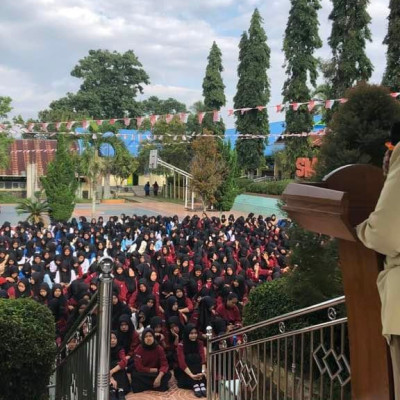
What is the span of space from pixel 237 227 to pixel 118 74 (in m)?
38.8

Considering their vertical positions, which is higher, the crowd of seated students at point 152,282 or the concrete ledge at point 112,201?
the concrete ledge at point 112,201

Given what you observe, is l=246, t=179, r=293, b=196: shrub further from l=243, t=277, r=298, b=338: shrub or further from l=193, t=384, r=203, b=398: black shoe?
l=243, t=277, r=298, b=338: shrub

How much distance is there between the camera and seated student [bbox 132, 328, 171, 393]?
6617 millimetres

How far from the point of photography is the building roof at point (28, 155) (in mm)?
37438

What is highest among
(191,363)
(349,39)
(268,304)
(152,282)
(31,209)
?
(349,39)

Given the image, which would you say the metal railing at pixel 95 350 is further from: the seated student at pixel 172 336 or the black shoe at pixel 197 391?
the seated student at pixel 172 336

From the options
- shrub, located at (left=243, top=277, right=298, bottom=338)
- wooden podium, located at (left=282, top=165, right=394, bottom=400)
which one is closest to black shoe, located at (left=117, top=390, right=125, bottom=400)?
shrub, located at (left=243, top=277, right=298, bottom=338)

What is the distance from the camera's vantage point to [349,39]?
2347 cm

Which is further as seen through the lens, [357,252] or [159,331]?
[159,331]

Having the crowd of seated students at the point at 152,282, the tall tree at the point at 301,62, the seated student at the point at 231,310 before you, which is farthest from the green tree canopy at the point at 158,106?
the seated student at the point at 231,310

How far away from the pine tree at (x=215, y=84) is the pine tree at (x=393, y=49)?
19130 millimetres

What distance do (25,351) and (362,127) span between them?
378cm

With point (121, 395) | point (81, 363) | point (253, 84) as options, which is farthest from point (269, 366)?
point (253, 84)

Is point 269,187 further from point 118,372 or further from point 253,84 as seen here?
point 118,372
